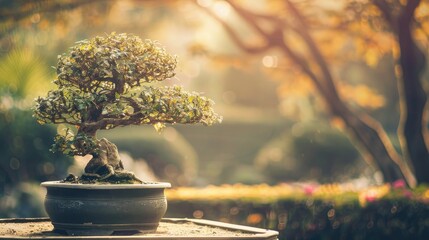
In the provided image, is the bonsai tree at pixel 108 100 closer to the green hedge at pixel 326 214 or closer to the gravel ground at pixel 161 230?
the gravel ground at pixel 161 230

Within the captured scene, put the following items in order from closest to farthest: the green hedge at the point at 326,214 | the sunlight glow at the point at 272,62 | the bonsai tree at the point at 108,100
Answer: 1. the bonsai tree at the point at 108,100
2. the green hedge at the point at 326,214
3. the sunlight glow at the point at 272,62

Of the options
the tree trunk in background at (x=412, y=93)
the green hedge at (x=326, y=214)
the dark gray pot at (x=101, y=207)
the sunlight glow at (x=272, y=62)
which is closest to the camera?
the dark gray pot at (x=101, y=207)

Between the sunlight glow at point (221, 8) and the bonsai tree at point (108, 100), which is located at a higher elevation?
the bonsai tree at point (108, 100)

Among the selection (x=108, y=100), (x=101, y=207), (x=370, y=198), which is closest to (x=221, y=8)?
(x=370, y=198)

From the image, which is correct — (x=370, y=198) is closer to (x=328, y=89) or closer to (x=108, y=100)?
(x=328, y=89)

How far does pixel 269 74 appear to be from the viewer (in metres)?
20.2

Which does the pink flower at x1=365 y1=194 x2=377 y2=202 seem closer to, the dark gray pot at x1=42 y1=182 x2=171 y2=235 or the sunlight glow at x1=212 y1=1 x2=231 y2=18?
the sunlight glow at x1=212 y1=1 x2=231 y2=18

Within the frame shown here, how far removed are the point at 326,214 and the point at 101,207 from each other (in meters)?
6.05

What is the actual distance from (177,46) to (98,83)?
148ft

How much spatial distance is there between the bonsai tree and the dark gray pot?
0.33m

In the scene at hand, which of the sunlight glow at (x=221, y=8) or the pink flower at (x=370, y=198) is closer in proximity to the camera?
the pink flower at (x=370, y=198)

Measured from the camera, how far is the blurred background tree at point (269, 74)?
1600 cm

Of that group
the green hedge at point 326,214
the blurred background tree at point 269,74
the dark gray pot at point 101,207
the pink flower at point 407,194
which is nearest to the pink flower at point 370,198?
the green hedge at point 326,214

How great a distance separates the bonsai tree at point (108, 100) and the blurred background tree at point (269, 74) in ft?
7.12
